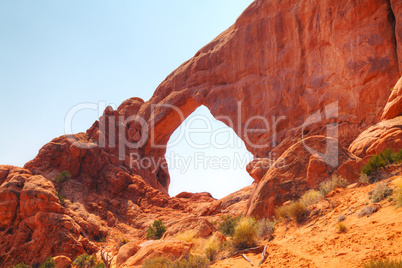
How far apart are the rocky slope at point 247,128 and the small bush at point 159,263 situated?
74 cm

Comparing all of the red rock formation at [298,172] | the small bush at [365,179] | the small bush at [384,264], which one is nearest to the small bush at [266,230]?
the red rock formation at [298,172]

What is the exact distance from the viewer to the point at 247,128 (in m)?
22.4

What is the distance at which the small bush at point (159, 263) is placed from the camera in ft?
23.0

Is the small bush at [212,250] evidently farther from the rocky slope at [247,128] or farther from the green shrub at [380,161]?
the green shrub at [380,161]

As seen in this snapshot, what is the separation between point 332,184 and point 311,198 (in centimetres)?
84

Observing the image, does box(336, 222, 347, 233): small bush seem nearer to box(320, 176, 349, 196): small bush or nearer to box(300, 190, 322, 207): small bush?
box(300, 190, 322, 207): small bush

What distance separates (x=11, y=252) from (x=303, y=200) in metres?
15.0

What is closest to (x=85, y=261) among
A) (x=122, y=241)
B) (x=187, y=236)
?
(x=122, y=241)

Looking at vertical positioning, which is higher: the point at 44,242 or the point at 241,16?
the point at 241,16

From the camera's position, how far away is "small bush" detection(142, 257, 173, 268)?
7025mm

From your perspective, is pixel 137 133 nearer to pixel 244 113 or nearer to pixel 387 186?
pixel 244 113

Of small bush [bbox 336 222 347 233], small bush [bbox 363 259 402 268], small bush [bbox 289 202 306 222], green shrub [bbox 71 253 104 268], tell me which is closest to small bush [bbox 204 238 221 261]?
small bush [bbox 289 202 306 222]

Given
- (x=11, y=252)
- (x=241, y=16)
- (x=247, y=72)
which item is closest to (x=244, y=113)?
(x=247, y=72)

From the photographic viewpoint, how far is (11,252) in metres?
15.6
